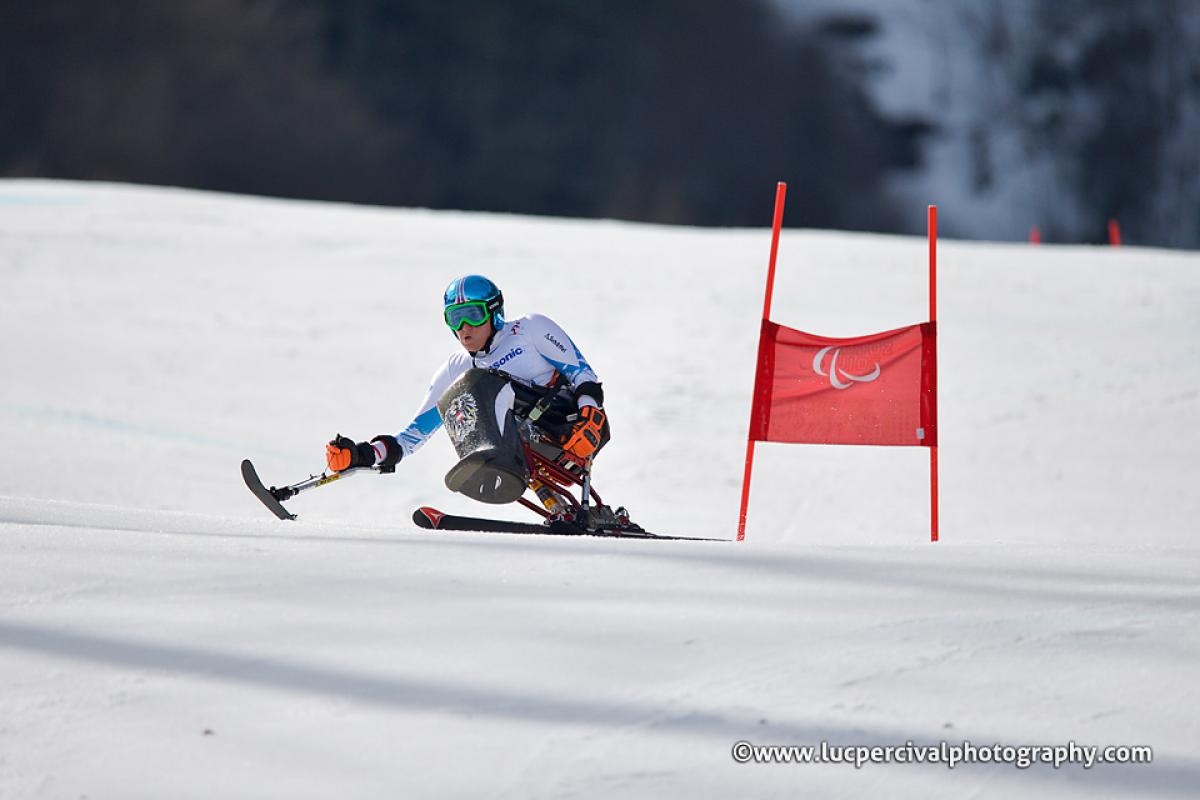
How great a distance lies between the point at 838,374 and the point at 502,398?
5.61ft

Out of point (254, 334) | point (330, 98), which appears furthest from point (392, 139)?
point (254, 334)

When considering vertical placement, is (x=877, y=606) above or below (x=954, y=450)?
below

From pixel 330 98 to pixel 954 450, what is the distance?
32.3 meters

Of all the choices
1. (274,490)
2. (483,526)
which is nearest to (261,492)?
(274,490)

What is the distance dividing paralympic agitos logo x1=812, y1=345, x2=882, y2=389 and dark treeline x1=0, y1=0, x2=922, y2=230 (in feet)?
99.2

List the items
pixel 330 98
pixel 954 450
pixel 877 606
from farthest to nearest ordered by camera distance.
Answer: pixel 330 98
pixel 954 450
pixel 877 606

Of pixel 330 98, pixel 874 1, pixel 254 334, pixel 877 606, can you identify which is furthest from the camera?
pixel 874 1

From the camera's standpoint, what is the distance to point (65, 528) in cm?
483

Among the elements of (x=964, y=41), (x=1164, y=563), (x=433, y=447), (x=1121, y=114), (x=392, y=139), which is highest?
(x=964, y=41)

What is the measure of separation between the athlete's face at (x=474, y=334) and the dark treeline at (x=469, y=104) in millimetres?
30203

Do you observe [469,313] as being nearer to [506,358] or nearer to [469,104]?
[506,358]

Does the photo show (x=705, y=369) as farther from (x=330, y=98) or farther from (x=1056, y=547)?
(x=330, y=98)

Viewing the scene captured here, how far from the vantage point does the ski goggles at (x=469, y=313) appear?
21.4ft

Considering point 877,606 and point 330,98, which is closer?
point 877,606
